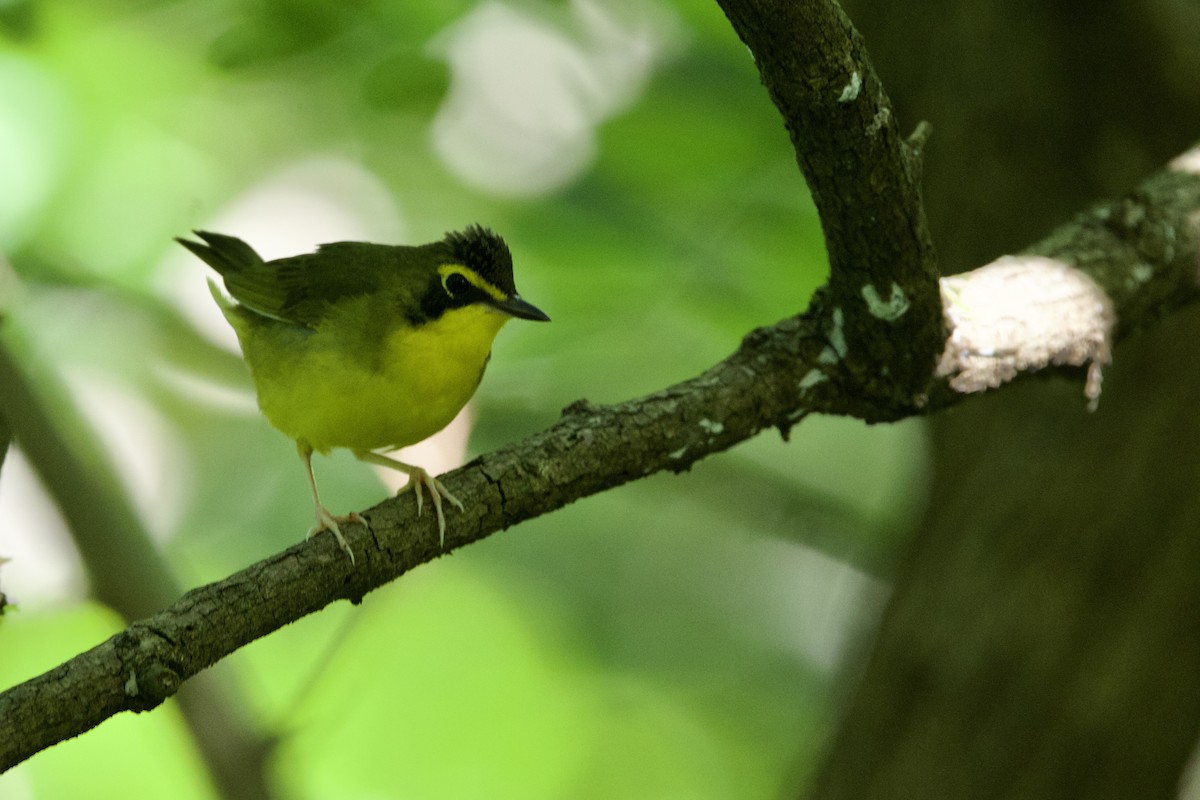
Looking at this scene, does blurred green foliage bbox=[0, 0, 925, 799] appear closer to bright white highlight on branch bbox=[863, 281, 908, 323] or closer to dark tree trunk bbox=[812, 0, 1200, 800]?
dark tree trunk bbox=[812, 0, 1200, 800]

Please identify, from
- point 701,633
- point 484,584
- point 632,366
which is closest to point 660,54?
point 632,366

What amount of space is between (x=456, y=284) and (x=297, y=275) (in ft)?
2.92

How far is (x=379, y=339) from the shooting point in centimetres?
448

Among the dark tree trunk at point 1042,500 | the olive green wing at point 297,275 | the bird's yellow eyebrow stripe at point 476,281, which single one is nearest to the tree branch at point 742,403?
the bird's yellow eyebrow stripe at point 476,281

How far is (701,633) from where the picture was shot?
9.30m

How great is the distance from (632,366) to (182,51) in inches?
105

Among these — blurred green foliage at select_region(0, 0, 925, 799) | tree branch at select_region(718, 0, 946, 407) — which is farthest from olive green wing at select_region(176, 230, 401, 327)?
tree branch at select_region(718, 0, 946, 407)

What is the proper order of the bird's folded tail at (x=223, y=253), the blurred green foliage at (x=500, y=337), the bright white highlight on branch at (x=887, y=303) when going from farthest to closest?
the bird's folded tail at (x=223, y=253) < the blurred green foliage at (x=500, y=337) < the bright white highlight on branch at (x=887, y=303)

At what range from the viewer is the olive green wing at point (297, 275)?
482cm

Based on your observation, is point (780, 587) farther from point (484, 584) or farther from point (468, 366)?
point (468, 366)

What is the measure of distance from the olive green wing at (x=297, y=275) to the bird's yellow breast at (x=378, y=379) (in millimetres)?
216

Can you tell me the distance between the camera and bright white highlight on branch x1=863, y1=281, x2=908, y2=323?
3.71 m

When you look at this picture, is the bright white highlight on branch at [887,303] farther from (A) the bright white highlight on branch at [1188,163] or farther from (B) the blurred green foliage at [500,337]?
(A) the bright white highlight on branch at [1188,163]

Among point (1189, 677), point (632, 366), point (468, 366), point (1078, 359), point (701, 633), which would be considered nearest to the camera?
point (1078, 359)
